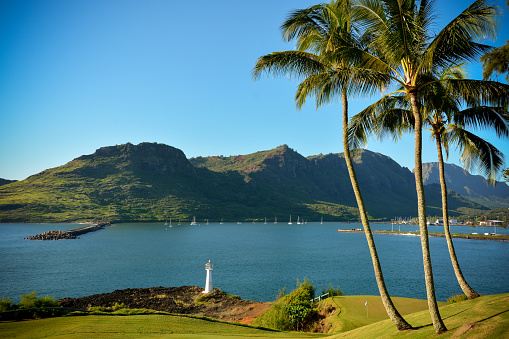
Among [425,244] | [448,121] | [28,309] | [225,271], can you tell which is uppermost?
[448,121]

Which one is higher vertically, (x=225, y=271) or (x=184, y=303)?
(x=184, y=303)

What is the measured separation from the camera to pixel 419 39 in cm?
975

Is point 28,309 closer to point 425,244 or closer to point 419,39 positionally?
point 425,244

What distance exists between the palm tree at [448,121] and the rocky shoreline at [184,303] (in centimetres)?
1687

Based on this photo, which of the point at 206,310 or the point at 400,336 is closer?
the point at 400,336

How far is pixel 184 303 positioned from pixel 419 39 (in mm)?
28846

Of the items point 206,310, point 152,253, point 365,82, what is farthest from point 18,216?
point 365,82

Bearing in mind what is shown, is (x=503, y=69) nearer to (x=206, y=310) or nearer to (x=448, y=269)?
(x=206, y=310)

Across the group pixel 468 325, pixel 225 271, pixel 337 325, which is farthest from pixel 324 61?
pixel 225 271

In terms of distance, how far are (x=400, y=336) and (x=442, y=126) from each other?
9943 millimetres

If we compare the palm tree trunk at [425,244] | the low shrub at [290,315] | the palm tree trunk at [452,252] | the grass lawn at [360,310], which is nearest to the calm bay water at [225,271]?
the grass lawn at [360,310]

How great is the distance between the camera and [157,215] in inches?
7662

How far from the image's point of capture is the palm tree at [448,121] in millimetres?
12789

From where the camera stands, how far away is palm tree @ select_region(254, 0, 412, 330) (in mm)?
11133
